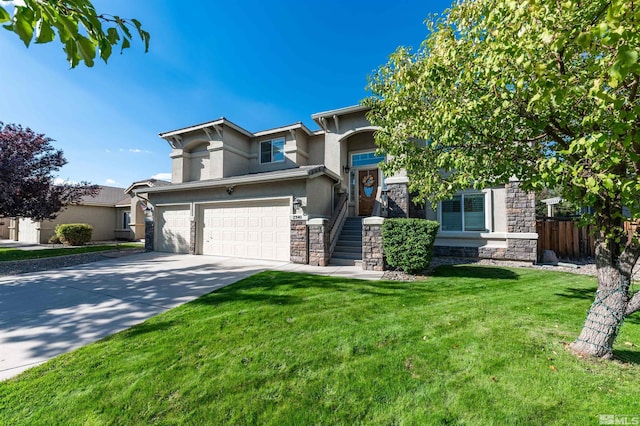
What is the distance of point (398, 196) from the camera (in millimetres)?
10320

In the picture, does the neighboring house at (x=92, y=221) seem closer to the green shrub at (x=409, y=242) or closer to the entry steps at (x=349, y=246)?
the entry steps at (x=349, y=246)

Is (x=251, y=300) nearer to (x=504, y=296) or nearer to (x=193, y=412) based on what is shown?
(x=193, y=412)

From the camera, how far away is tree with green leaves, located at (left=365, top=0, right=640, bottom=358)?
78.1 inches

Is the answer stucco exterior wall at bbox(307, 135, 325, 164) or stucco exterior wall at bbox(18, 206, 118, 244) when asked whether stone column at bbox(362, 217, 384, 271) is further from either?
stucco exterior wall at bbox(18, 206, 118, 244)

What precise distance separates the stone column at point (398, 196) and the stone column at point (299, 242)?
3711 millimetres

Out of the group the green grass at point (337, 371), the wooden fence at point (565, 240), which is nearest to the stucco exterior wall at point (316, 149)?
the wooden fence at point (565, 240)

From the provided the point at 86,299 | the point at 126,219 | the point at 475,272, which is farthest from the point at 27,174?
the point at 475,272

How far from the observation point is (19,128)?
12312 mm

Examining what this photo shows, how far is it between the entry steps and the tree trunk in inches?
240

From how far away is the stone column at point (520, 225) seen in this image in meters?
8.95

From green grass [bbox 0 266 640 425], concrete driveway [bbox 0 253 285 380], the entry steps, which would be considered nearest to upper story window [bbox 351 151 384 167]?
the entry steps

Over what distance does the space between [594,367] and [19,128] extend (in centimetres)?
2105

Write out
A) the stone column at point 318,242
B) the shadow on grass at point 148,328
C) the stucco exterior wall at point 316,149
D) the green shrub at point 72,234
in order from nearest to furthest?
the shadow on grass at point 148,328, the stone column at point 318,242, the stucco exterior wall at point 316,149, the green shrub at point 72,234

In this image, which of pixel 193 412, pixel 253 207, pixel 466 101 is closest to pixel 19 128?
pixel 253 207
